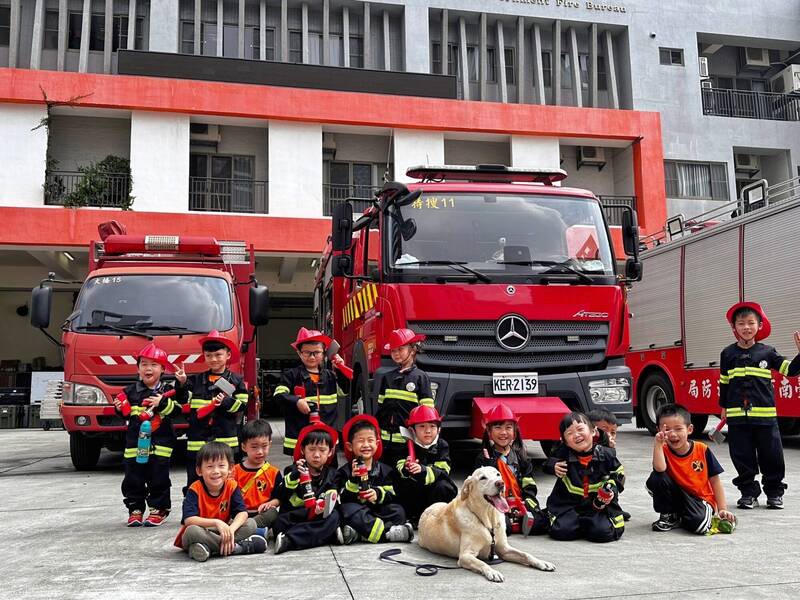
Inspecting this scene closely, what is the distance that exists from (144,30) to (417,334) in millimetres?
18812

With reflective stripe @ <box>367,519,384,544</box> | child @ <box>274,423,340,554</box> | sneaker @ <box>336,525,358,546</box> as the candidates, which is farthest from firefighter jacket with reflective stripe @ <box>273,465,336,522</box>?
reflective stripe @ <box>367,519,384,544</box>

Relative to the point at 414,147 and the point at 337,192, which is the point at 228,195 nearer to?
the point at 337,192

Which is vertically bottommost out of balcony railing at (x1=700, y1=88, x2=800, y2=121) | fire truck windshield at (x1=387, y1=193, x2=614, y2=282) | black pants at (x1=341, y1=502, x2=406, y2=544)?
black pants at (x1=341, y1=502, x2=406, y2=544)

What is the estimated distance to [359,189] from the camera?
20.7 meters

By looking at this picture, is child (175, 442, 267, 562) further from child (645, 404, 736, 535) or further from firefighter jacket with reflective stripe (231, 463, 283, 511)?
child (645, 404, 736, 535)

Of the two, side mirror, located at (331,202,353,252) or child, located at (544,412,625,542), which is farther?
side mirror, located at (331,202,353,252)

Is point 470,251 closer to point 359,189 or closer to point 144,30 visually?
point 359,189

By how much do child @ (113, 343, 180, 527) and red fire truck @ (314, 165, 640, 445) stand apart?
2.00 metres

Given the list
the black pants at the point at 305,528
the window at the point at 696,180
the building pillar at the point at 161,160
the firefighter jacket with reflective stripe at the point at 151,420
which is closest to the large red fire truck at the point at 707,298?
the black pants at the point at 305,528

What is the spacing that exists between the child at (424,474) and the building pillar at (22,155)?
1607 cm

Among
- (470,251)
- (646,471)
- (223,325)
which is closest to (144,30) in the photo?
(223,325)

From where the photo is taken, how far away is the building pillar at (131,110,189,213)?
729 inches

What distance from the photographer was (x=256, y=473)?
4848mm

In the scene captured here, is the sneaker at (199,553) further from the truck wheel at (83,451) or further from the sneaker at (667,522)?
the truck wheel at (83,451)
